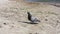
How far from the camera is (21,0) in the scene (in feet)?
19.6

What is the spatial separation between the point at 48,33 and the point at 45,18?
899mm

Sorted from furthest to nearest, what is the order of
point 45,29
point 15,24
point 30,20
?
point 30,20
point 15,24
point 45,29

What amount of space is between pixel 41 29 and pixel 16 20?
0.69 meters

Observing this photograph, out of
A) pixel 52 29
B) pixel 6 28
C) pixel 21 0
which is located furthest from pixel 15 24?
pixel 21 0

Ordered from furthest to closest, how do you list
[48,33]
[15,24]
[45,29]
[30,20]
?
[30,20]
[15,24]
[45,29]
[48,33]

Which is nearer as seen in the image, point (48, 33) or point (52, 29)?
point (48, 33)

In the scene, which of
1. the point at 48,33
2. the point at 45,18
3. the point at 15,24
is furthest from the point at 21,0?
the point at 48,33

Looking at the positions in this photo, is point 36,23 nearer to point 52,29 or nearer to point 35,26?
point 35,26

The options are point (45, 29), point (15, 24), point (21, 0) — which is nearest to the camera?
point (45, 29)

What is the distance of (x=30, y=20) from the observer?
3127 mm

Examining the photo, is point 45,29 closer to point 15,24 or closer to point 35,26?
point 35,26

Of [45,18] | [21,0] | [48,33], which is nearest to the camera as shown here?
[48,33]

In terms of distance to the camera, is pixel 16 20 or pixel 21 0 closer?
pixel 16 20

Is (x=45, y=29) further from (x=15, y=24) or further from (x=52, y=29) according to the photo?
(x=15, y=24)
